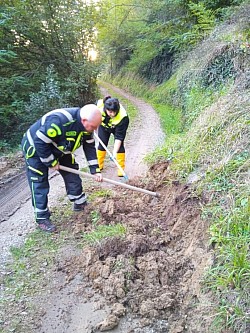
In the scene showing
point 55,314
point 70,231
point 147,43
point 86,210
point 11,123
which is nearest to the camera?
point 55,314

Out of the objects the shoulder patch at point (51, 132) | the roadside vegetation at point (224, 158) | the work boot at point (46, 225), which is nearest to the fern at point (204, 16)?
the roadside vegetation at point (224, 158)

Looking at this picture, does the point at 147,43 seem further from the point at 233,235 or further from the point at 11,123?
the point at 233,235

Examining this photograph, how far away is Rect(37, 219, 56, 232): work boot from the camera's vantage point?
4.15 metres

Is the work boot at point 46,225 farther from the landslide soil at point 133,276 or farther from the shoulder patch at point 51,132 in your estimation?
the shoulder patch at point 51,132

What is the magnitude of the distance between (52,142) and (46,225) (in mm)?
1121

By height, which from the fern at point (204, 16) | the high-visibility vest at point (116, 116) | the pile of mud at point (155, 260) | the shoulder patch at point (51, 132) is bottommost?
the pile of mud at point (155, 260)

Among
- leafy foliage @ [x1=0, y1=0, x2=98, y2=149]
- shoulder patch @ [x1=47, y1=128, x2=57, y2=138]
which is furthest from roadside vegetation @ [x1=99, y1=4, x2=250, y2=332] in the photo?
leafy foliage @ [x1=0, y1=0, x2=98, y2=149]

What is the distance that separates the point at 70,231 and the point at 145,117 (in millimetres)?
8592

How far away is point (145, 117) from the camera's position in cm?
1216

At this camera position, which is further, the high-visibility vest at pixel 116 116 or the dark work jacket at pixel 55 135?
the high-visibility vest at pixel 116 116

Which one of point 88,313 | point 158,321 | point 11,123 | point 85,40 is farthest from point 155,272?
point 85,40

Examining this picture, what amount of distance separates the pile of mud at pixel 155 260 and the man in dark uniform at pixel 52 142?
1.80ft

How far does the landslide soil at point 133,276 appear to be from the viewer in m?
2.67

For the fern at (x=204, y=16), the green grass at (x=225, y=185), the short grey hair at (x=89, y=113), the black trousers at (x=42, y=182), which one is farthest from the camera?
the fern at (x=204, y=16)
